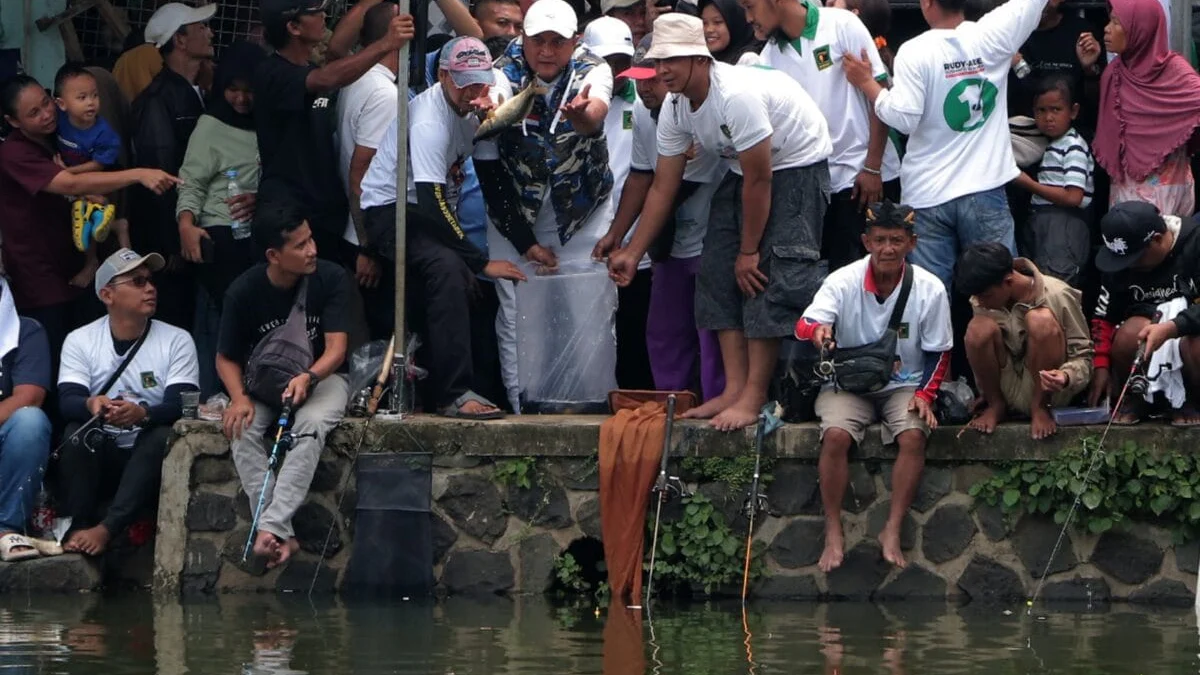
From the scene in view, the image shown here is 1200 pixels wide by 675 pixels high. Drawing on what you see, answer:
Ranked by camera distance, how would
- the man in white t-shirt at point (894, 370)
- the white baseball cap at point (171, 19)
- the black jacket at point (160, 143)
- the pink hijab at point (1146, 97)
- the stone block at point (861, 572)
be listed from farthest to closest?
the white baseball cap at point (171, 19)
the black jacket at point (160, 143)
the pink hijab at point (1146, 97)
the stone block at point (861, 572)
the man in white t-shirt at point (894, 370)

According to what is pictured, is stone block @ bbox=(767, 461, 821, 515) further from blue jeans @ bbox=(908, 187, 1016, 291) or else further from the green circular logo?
the green circular logo

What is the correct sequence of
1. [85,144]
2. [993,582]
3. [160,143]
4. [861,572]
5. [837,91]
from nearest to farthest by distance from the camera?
[993,582], [861,572], [837,91], [85,144], [160,143]

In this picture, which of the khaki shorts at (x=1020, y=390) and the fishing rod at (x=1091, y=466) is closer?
the fishing rod at (x=1091, y=466)

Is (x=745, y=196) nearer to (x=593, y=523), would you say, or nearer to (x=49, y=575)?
(x=593, y=523)

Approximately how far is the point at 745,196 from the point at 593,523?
179cm

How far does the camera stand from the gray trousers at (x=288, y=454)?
419 inches

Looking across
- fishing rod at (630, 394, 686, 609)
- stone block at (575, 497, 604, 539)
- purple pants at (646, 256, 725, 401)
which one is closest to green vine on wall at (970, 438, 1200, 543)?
fishing rod at (630, 394, 686, 609)

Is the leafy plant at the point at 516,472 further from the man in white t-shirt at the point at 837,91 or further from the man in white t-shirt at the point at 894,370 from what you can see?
the man in white t-shirt at the point at 837,91

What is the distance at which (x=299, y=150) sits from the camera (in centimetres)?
1142

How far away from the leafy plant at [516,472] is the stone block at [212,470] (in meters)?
1.40

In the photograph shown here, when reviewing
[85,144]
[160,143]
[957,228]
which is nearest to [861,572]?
[957,228]

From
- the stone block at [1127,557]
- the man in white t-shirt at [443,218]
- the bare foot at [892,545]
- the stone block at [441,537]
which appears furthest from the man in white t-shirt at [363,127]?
the stone block at [1127,557]

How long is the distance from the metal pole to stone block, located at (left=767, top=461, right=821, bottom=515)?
197 centimetres

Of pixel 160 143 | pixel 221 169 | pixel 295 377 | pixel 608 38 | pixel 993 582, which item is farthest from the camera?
pixel 160 143
